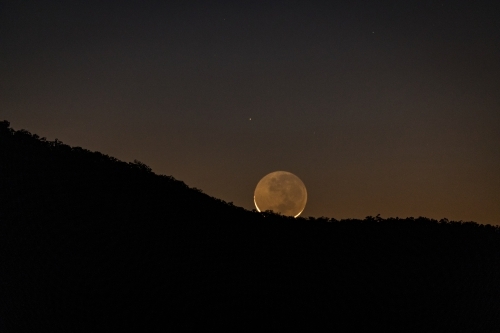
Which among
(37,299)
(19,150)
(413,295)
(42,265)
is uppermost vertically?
(19,150)

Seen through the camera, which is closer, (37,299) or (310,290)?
(37,299)

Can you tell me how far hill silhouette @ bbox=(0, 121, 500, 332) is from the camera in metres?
9.00

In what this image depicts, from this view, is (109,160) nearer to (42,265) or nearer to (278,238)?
(42,265)

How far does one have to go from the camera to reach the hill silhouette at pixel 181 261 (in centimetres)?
900

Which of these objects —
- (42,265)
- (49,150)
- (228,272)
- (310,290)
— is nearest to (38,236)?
(42,265)

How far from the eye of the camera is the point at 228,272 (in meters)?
9.52

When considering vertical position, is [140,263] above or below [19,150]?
below

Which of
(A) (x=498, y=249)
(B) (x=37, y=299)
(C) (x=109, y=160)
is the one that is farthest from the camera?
(A) (x=498, y=249)

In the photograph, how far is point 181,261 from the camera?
9.39 m

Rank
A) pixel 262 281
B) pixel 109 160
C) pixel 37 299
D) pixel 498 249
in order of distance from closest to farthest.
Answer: pixel 37 299 < pixel 262 281 < pixel 109 160 < pixel 498 249

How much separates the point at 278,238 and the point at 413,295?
3.09 metres

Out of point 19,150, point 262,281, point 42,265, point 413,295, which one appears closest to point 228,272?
point 262,281

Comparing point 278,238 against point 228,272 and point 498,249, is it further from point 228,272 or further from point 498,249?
point 498,249

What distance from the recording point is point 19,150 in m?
Result: 9.83
